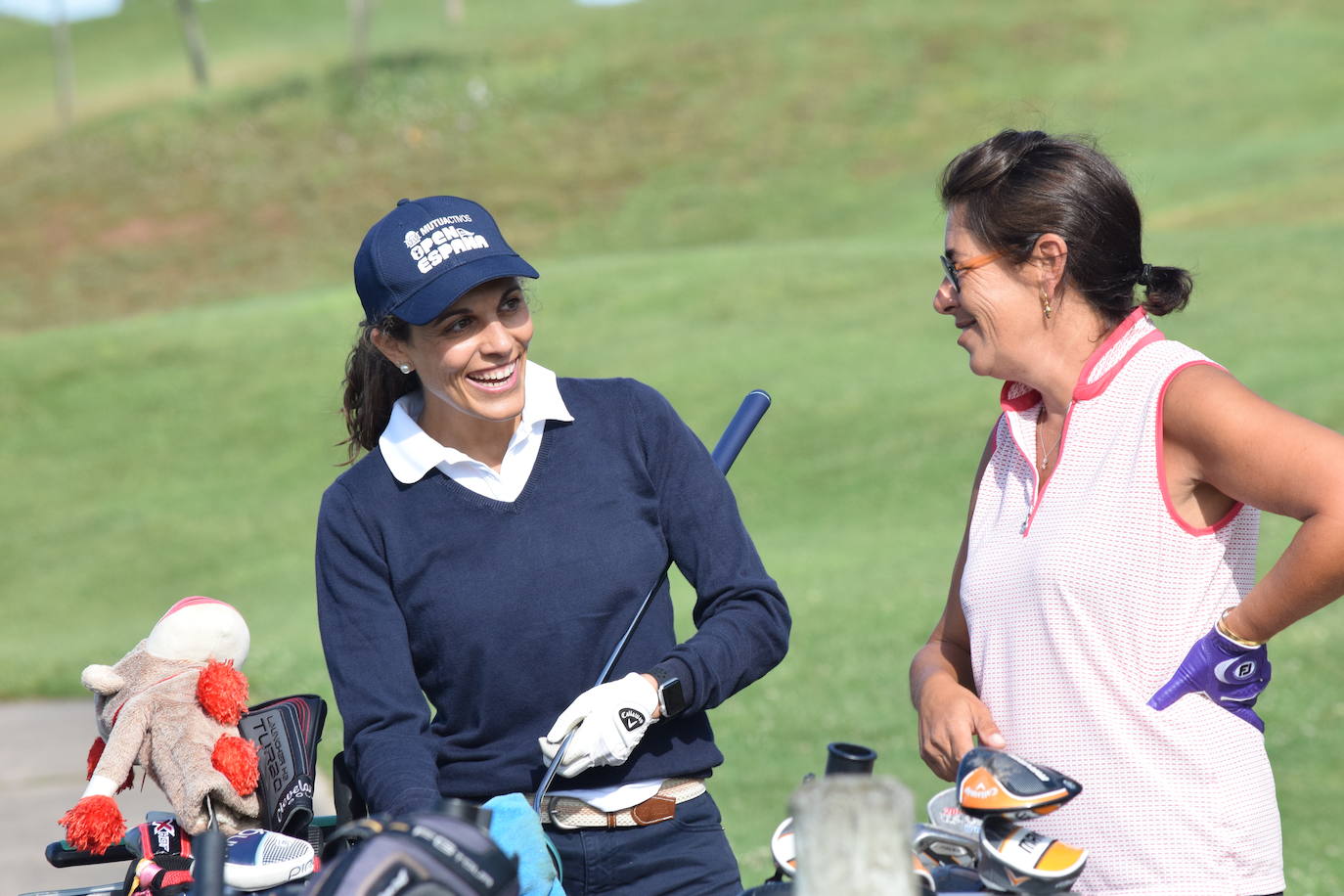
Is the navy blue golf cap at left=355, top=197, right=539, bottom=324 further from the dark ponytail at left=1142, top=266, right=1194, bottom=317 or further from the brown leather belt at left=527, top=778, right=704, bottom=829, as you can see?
the dark ponytail at left=1142, top=266, right=1194, bottom=317

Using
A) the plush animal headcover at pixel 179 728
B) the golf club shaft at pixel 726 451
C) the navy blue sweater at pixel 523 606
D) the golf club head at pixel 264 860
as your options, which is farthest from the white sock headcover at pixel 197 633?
the golf club shaft at pixel 726 451

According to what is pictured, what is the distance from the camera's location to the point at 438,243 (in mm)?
3010

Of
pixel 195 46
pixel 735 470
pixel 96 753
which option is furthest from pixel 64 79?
pixel 96 753

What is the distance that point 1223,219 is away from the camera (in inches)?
965

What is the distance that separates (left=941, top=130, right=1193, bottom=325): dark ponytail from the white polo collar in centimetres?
86

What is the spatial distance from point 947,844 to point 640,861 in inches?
29.9

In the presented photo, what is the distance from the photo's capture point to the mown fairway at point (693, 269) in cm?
1115

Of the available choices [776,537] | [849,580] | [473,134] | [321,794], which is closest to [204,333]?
[776,537]

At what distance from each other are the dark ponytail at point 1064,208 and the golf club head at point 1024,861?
1043 mm

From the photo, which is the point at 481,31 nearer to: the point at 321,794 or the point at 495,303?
the point at 321,794

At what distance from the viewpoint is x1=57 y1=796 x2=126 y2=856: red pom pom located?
10.3ft

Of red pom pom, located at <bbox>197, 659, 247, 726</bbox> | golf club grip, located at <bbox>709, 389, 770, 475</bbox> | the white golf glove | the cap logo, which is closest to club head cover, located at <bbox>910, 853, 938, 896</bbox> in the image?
the white golf glove

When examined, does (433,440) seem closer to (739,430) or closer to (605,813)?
(739,430)

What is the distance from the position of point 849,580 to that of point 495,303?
28.8ft
